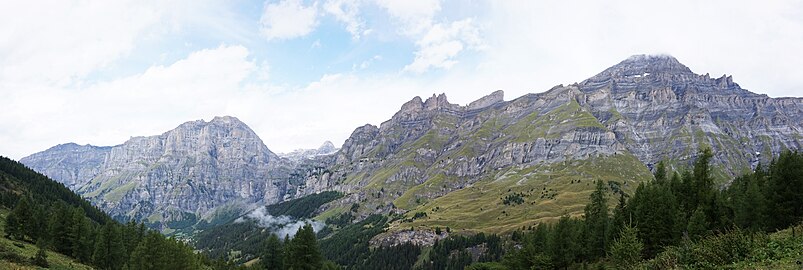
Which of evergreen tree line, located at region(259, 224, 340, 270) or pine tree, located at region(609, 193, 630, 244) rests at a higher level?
pine tree, located at region(609, 193, 630, 244)

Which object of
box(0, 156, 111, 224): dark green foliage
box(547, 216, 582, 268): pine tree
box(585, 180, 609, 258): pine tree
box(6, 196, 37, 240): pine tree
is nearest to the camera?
box(585, 180, 609, 258): pine tree

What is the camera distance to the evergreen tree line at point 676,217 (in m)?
61.2

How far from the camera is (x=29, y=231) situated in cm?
9031

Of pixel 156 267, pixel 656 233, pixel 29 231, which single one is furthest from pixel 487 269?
pixel 29 231

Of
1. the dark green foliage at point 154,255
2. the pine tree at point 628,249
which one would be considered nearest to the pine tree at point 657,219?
the pine tree at point 628,249

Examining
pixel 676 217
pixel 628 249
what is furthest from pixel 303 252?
pixel 676 217

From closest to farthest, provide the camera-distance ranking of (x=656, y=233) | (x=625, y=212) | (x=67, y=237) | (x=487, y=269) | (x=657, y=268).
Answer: (x=657, y=268) → (x=656, y=233) → (x=625, y=212) → (x=67, y=237) → (x=487, y=269)

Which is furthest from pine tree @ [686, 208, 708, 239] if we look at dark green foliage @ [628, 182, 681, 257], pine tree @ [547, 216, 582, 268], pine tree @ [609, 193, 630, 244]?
pine tree @ [547, 216, 582, 268]

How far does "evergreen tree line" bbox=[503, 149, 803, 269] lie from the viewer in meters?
61.2

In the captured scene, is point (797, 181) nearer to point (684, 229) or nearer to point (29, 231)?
point (684, 229)

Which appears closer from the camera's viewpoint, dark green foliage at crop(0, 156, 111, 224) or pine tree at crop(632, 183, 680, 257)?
pine tree at crop(632, 183, 680, 257)

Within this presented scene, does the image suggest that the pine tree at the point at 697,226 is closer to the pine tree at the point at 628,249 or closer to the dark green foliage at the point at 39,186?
the pine tree at the point at 628,249

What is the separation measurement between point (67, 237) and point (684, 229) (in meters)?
110

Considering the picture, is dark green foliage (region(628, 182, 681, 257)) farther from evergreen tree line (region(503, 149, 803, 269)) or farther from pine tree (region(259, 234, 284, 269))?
pine tree (region(259, 234, 284, 269))
